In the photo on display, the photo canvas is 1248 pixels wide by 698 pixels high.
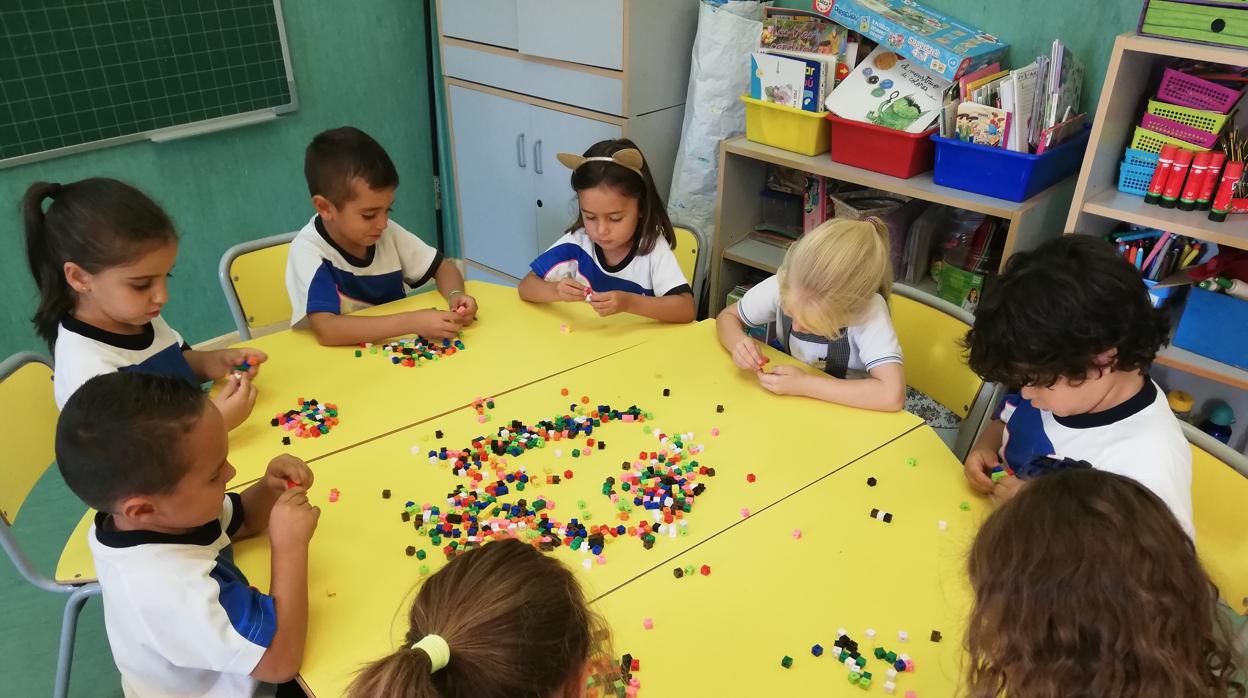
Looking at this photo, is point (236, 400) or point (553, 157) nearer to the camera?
point (236, 400)

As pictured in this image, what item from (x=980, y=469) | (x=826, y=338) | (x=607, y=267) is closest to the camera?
(x=980, y=469)

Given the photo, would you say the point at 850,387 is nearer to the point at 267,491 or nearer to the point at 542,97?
the point at 267,491

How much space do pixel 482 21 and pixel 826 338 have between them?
7.40 feet

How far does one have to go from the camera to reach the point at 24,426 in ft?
5.34

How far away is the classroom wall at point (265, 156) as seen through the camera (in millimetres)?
3000

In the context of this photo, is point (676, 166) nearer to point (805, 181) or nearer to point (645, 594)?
point (805, 181)

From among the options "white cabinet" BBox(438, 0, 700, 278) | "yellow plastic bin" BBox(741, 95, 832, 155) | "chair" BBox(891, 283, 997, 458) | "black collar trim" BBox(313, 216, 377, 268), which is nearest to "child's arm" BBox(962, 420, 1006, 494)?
"chair" BBox(891, 283, 997, 458)

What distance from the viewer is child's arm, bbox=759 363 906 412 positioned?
5.64ft

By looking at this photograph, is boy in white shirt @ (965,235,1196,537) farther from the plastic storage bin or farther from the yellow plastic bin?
the yellow plastic bin

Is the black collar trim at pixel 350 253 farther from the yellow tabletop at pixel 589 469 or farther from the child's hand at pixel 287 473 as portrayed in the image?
the child's hand at pixel 287 473

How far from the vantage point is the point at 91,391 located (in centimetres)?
114

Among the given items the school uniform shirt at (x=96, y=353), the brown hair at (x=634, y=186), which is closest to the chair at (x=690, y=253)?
the brown hair at (x=634, y=186)

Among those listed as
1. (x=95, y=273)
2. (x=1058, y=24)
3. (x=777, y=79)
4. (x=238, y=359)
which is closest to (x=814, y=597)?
(x=238, y=359)

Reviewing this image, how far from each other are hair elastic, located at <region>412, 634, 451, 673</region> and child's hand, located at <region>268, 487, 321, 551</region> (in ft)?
1.71
